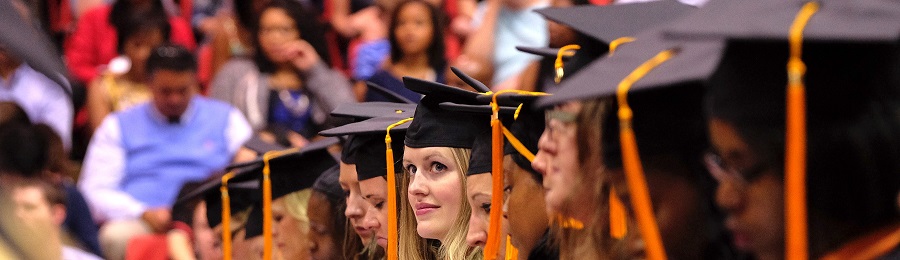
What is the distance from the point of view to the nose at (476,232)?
353cm

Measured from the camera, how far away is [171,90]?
22.6 feet

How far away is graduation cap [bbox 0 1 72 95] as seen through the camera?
1.91 metres

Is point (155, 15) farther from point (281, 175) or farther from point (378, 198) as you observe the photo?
point (378, 198)

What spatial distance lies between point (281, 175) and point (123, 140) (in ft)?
6.91

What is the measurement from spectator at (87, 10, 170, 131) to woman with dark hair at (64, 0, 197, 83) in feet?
0.12

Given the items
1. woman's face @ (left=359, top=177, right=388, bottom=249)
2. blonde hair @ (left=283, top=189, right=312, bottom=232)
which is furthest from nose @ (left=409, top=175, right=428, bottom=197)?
blonde hair @ (left=283, top=189, right=312, bottom=232)

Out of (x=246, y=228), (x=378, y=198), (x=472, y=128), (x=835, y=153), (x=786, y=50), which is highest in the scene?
(x=786, y=50)

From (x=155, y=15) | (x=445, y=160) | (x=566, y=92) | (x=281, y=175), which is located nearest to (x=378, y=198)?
(x=445, y=160)

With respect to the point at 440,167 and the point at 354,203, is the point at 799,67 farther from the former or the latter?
the point at 354,203

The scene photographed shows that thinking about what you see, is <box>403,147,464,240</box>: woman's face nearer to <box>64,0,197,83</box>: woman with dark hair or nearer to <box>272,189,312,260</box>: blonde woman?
<box>272,189,312,260</box>: blonde woman

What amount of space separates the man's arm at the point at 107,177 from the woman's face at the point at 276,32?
0.86 meters

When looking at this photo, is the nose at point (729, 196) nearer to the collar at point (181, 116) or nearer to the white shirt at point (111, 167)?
the white shirt at point (111, 167)

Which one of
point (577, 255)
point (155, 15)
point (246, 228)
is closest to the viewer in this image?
point (577, 255)

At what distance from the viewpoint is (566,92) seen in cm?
220
